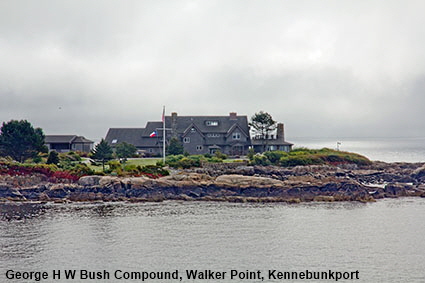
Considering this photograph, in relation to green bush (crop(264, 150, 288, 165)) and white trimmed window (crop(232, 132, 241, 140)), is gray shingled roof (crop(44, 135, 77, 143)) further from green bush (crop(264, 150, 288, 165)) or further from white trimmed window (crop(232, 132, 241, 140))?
green bush (crop(264, 150, 288, 165))

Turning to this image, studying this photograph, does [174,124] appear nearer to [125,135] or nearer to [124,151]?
[125,135]

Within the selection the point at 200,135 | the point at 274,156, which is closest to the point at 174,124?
the point at 200,135

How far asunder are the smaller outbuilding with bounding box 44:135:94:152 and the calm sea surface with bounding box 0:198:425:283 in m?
43.9

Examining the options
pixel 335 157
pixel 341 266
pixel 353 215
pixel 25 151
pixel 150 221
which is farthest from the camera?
pixel 335 157

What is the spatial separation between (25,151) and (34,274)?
4326 centimetres

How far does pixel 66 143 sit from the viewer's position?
88.6 metres

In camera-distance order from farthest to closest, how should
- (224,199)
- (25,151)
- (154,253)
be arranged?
(25,151)
(224,199)
(154,253)

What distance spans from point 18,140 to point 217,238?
40857 mm

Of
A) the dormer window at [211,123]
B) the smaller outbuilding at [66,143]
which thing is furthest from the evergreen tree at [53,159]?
the dormer window at [211,123]

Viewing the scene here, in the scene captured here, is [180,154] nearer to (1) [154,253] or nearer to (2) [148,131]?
(2) [148,131]

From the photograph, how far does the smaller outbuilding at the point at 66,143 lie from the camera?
88.7 metres

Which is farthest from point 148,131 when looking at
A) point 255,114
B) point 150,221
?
point 150,221

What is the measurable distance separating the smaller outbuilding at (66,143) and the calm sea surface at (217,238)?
4394 cm

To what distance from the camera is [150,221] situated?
3803cm
